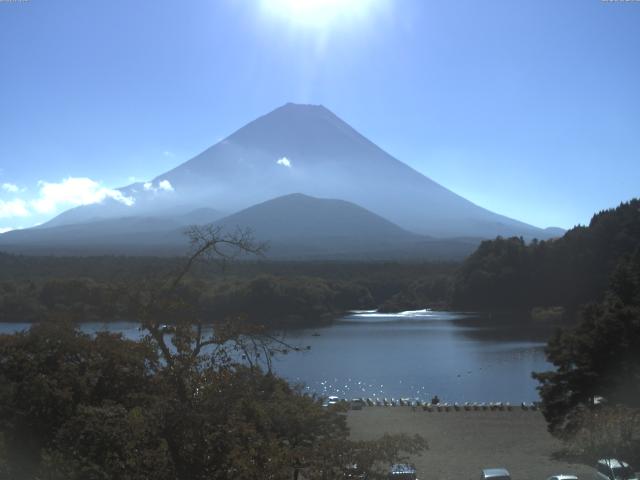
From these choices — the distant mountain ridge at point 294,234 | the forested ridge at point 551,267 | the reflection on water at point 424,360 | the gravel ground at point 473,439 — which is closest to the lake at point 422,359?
the reflection on water at point 424,360

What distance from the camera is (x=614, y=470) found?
7074mm

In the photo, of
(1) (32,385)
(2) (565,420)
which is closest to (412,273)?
(2) (565,420)

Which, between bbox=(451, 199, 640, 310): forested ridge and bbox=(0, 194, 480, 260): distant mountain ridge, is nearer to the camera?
bbox=(451, 199, 640, 310): forested ridge

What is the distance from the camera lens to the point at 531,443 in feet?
35.9

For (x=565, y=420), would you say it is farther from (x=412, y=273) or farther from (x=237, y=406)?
(x=412, y=273)

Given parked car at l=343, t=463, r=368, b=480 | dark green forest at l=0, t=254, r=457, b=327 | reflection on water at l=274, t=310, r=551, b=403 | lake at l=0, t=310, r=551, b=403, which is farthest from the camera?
reflection on water at l=274, t=310, r=551, b=403

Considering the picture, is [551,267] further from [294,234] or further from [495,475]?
[294,234]

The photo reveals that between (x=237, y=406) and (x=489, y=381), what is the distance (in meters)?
16.0

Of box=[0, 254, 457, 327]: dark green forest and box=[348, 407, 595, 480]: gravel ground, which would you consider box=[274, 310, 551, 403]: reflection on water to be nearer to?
box=[348, 407, 595, 480]: gravel ground

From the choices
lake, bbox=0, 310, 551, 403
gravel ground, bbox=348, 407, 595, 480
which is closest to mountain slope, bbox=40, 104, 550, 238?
lake, bbox=0, 310, 551, 403

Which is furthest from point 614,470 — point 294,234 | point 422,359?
point 294,234

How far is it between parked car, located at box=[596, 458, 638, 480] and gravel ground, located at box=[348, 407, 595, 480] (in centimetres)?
99

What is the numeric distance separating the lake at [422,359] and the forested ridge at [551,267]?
7.75 ft

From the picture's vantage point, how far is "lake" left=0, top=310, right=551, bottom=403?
1739 cm
